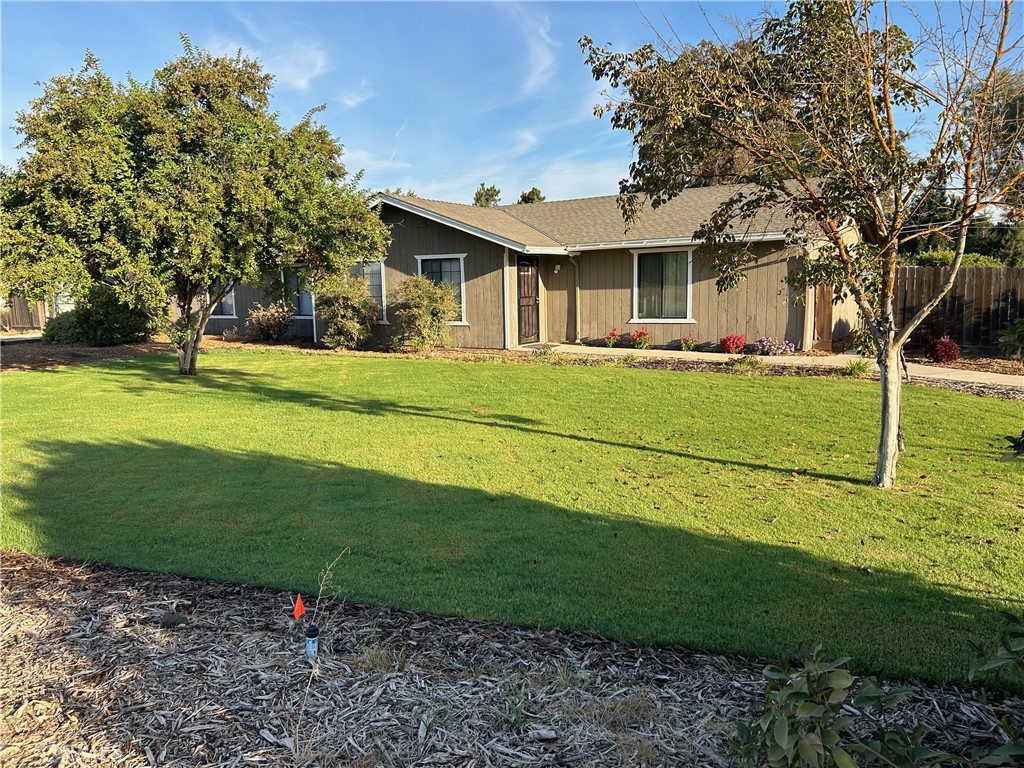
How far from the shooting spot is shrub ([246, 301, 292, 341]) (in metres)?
20.3

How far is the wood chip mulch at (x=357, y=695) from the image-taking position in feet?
8.87

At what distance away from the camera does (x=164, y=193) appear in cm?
1171

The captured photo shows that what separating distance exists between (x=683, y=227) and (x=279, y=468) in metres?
12.4

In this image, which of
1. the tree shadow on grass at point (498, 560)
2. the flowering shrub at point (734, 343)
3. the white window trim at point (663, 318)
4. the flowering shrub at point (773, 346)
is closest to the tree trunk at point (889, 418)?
the tree shadow on grass at point (498, 560)

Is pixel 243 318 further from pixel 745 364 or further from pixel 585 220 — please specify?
pixel 745 364

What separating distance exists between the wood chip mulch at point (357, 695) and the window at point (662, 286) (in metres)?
13.8

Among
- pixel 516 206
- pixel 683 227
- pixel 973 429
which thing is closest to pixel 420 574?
pixel 973 429

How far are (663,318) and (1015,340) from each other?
14.0 meters

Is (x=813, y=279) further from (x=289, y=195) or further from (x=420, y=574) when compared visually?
(x=289, y=195)

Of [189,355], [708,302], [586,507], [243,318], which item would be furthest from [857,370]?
[243,318]

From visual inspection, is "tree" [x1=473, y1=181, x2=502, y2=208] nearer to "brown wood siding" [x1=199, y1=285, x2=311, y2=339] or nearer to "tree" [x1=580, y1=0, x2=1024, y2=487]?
"brown wood siding" [x1=199, y1=285, x2=311, y2=339]

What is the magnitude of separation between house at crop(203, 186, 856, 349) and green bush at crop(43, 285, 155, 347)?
17.3ft

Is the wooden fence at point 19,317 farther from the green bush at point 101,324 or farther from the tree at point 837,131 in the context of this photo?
the tree at point 837,131

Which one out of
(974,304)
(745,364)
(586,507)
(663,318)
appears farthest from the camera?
(663,318)
